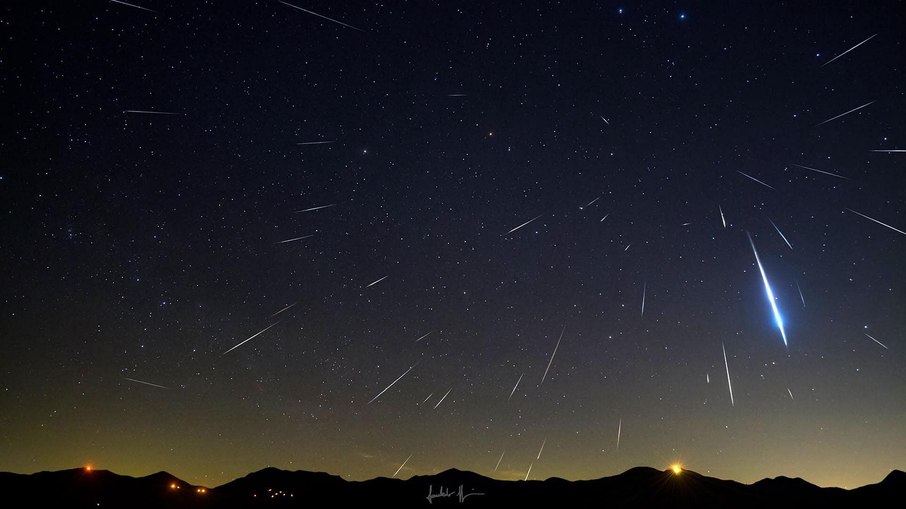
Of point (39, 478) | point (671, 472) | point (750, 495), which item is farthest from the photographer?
point (671, 472)

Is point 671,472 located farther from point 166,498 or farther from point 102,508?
point 102,508

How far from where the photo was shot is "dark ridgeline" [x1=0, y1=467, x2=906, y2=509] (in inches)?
2518

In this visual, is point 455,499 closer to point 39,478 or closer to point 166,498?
point 166,498

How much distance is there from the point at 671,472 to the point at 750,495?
34.7 ft

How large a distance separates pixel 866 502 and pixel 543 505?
1439 inches

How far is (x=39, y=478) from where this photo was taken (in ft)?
213

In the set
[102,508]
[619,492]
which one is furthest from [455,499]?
[102,508]

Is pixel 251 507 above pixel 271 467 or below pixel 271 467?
below

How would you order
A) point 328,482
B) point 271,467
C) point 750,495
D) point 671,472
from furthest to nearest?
1. point 271,467
2. point 328,482
3. point 671,472
4. point 750,495

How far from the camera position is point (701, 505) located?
66812mm

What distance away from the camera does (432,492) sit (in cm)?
7988

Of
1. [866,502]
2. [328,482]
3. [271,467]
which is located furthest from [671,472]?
[271,467]

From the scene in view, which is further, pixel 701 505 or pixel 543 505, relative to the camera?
pixel 543 505

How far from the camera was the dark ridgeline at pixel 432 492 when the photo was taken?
63969 millimetres
